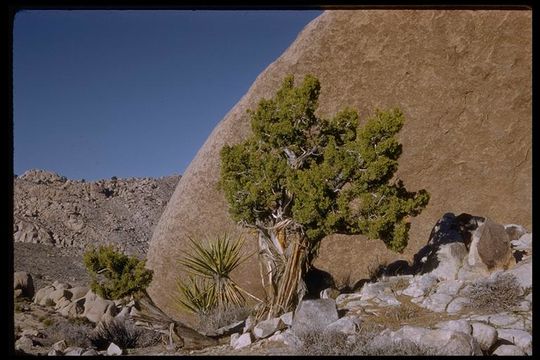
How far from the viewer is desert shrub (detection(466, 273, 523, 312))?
29.1 feet

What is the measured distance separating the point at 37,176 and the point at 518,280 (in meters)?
36.0

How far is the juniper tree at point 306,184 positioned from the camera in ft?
31.0

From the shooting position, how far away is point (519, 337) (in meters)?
7.35

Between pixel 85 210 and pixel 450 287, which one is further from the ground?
pixel 85 210

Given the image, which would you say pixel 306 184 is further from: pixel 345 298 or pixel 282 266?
pixel 345 298

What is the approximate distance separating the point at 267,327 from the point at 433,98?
328 inches

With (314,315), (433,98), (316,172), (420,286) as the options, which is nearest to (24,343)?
(314,315)

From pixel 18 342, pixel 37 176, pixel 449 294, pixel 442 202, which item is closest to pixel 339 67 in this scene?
pixel 442 202

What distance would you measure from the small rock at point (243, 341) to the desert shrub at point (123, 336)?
1.91 m

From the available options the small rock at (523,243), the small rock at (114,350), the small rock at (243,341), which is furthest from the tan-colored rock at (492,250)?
the small rock at (114,350)
